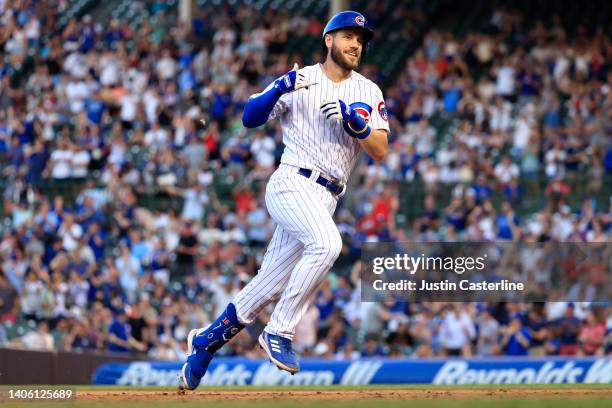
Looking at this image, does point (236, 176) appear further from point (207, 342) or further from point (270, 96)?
point (270, 96)

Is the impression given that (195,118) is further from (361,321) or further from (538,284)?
(538,284)

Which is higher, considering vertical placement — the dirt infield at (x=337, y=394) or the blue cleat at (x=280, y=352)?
the blue cleat at (x=280, y=352)

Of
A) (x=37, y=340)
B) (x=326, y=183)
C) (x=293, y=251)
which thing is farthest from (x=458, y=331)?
(x=326, y=183)

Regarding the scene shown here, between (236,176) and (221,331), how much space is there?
33.3 feet

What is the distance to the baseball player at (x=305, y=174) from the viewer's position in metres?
7.39

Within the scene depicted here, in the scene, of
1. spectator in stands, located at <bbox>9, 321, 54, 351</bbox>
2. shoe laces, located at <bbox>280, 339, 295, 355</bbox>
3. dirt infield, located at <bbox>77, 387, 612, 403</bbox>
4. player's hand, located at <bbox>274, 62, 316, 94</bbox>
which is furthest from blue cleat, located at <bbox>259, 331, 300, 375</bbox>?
spectator in stands, located at <bbox>9, 321, 54, 351</bbox>

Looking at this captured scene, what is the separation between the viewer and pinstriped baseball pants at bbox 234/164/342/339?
739cm

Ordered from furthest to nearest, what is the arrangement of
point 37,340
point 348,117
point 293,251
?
point 37,340
point 293,251
point 348,117

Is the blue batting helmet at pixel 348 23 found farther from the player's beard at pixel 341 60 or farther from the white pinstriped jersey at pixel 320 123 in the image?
the white pinstriped jersey at pixel 320 123

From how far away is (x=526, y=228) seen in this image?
15336 mm

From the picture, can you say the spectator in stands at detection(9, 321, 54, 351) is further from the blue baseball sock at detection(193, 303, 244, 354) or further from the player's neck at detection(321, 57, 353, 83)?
the player's neck at detection(321, 57, 353, 83)

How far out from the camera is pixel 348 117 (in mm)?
7289

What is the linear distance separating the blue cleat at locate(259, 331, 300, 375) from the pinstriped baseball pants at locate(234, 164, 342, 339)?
42 mm

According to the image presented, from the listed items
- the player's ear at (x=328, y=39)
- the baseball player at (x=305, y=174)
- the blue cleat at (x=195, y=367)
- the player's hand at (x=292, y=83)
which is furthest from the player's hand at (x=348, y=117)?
the blue cleat at (x=195, y=367)
